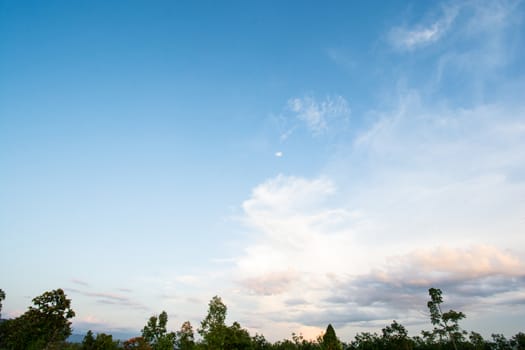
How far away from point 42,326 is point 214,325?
33.8 m

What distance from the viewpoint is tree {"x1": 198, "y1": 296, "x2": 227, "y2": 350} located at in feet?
168

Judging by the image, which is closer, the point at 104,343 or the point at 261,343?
the point at 104,343

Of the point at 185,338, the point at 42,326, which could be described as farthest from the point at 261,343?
the point at 42,326

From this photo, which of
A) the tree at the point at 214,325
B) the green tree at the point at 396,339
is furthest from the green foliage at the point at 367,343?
the tree at the point at 214,325

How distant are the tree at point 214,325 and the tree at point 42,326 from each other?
97.0ft

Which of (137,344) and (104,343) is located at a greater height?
Result: (104,343)

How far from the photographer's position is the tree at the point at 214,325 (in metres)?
51.1

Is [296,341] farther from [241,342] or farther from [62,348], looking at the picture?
[62,348]

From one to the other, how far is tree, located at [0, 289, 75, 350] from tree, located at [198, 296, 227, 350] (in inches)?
1164

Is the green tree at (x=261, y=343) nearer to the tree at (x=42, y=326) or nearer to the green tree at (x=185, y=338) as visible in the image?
the green tree at (x=185, y=338)

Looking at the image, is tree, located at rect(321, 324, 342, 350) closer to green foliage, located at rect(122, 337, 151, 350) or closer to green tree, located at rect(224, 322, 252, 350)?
green tree, located at rect(224, 322, 252, 350)

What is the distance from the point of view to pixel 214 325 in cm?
5144

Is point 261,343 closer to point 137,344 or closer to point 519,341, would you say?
point 137,344

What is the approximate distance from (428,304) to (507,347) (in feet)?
98.0
